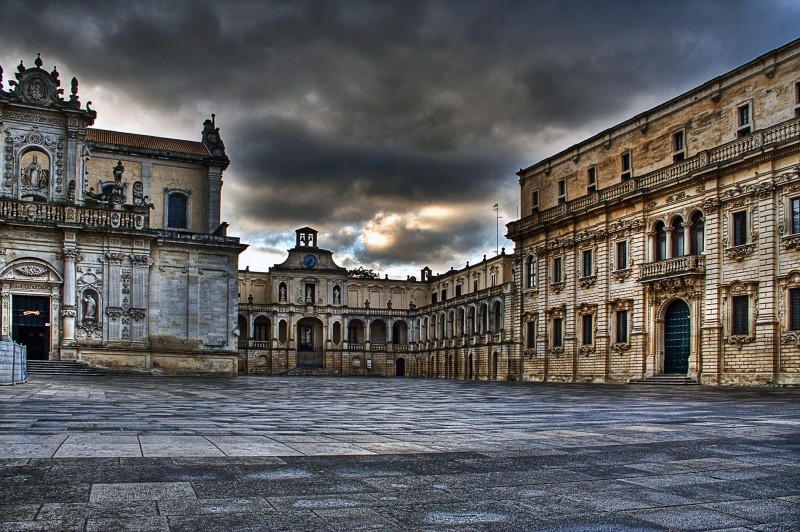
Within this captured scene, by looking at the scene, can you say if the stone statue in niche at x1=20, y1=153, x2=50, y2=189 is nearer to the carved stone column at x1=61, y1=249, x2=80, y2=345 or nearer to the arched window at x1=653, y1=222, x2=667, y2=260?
the carved stone column at x1=61, y1=249, x2=80, y2=345

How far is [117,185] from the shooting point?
47.2m

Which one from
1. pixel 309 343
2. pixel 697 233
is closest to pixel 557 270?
pixel 697 233

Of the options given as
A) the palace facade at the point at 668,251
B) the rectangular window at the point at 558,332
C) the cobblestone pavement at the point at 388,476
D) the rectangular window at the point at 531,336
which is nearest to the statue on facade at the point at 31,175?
the palace facade at the point at 668,251

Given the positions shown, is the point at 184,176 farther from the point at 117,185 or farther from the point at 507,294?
the point at 507,294

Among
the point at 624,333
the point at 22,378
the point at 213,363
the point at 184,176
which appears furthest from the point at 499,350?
the point at 22,378

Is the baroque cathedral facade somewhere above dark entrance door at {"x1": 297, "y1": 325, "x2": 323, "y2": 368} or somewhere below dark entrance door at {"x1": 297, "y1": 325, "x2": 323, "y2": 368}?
above

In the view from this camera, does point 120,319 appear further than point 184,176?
No

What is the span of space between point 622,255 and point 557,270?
6837mm

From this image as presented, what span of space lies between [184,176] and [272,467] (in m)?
49.8

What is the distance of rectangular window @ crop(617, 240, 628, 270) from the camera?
4156 cm

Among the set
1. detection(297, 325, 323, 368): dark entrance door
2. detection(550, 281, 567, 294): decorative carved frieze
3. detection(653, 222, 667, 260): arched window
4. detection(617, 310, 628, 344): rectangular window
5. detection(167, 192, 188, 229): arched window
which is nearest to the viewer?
detection(653, 222, 667, 260): arched window

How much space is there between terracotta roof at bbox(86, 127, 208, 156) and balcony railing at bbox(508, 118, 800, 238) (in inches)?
965

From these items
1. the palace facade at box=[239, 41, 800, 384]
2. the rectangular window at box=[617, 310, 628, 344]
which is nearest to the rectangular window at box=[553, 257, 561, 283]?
the palace facade at box=[239, 41, 800, 384]

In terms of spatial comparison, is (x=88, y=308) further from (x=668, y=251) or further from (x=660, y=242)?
(x=668, y=251)
